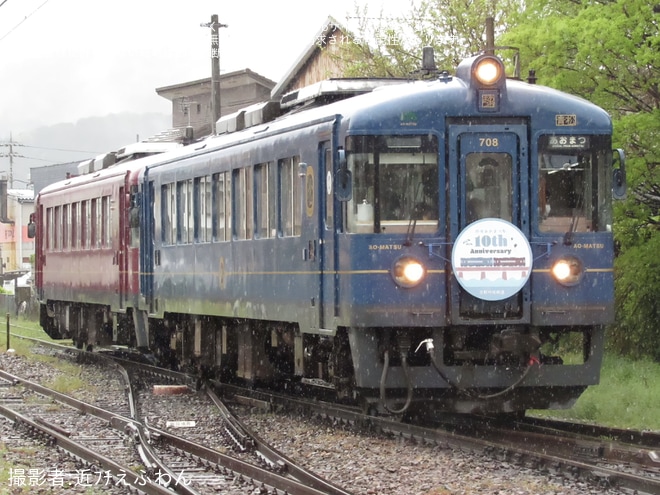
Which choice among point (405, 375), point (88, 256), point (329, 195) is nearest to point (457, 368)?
point (405, 375)

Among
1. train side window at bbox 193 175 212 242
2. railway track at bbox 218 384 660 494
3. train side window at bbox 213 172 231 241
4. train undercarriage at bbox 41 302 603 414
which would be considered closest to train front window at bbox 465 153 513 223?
train undercarriage at bbox 41 302 603 414

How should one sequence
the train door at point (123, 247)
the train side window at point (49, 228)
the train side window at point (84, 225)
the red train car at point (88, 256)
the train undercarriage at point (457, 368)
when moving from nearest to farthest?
the train undercarriage at point (457, 368), the train door at point (123, 247), the red train car at point (88, 256), the train side window at point (84, 225), the train side window at point (49, 228)

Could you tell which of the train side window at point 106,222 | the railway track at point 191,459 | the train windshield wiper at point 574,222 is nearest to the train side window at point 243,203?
the railway track at point 191,459

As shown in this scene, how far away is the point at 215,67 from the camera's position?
28812 mm

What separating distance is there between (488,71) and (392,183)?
1.33 meters

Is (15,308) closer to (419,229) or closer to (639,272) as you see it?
(639,272)

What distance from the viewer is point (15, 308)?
41156mm

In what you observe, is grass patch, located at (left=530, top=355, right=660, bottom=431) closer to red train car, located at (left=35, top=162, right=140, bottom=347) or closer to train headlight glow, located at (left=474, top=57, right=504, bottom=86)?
train headlight glow, located at (left=474, top=57, right=504, bottom=86)

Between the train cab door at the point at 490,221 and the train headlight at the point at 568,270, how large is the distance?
0.96 ft

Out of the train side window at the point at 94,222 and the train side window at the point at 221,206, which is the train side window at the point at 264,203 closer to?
the train side window at the point at 221,206

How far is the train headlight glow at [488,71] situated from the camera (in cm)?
1102

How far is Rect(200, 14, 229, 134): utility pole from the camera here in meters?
27.6

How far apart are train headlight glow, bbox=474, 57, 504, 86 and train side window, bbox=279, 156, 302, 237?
81.7 inches

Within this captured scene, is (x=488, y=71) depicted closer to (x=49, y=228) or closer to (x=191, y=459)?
(x=191, y=459)
